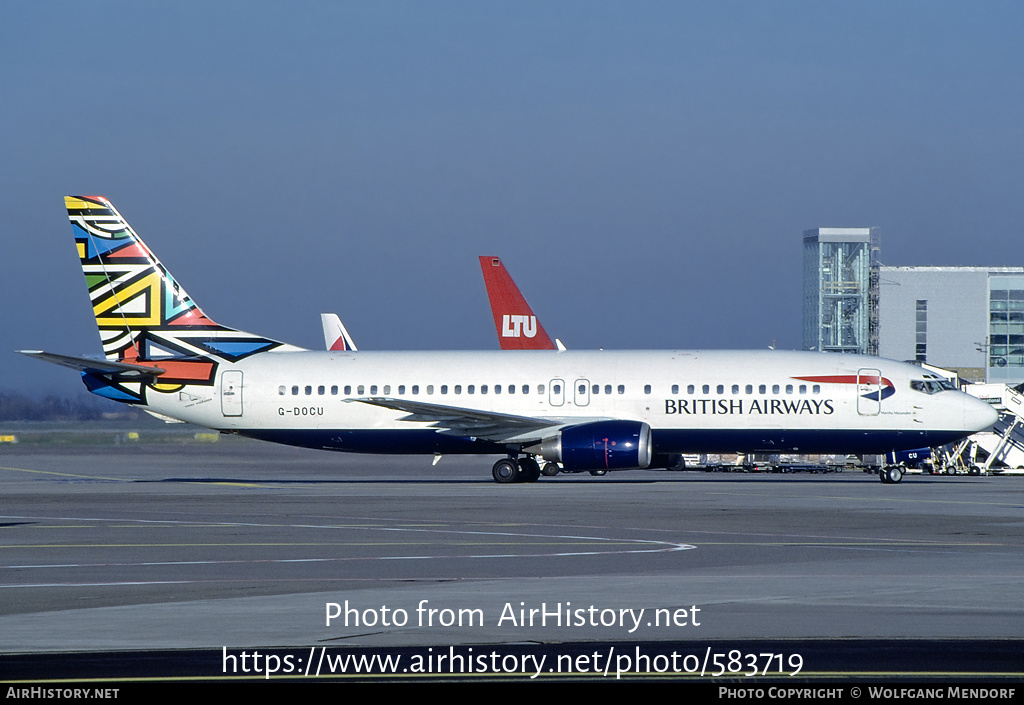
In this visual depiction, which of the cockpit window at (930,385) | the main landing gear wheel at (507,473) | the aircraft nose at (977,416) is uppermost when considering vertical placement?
the cockpit window at (930,385)

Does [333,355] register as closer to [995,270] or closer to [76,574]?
[76,574]

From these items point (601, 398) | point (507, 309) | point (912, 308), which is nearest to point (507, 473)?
point (601, 398)

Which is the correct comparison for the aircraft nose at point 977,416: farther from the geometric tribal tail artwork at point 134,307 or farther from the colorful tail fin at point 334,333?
the colorful tail fin at point 334,333

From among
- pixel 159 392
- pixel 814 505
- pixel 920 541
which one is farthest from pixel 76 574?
pixel 159 392

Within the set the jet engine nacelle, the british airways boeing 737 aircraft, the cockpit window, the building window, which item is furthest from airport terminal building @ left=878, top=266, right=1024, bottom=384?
the jet engine nacelle

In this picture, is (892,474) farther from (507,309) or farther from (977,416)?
(507,309)

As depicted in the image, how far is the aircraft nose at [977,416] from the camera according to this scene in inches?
1565

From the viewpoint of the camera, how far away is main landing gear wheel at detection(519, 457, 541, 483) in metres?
41.5

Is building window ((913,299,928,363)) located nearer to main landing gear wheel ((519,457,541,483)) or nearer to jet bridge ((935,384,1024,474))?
jet bridge ((935,384,1024,474))

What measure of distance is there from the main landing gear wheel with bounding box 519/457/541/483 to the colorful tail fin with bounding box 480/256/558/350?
60.3ft

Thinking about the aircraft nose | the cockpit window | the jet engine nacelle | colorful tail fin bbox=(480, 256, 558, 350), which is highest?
colorful tail fin bbox=(480, 256, 558, 350)

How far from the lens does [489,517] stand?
26.1 meters

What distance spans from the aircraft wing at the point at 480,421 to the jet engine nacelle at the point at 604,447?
142 cm

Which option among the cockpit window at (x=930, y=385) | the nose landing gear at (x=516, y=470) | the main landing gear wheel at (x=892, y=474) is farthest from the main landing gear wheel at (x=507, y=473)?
the cockpit window at (x=930, y=385)
